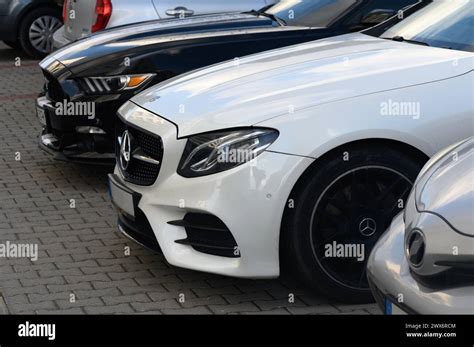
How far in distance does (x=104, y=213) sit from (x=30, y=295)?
1613 millimetres

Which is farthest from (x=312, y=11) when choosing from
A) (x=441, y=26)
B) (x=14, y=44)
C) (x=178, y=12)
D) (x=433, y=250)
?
(x=14, y=44)

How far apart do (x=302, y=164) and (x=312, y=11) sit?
119 inches

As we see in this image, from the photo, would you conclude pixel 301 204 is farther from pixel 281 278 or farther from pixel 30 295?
pixel 30 295

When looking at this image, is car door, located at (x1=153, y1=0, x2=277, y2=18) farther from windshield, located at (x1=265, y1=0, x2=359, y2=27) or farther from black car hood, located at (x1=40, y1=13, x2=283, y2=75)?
windshield, located at (x1=265, y1=0, x2=359, y2=27)

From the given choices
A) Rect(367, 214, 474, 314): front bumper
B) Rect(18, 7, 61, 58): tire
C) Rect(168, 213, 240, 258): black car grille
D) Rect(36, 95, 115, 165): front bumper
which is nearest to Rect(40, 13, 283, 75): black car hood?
Rect(36, 95, 115, 165): front bumper

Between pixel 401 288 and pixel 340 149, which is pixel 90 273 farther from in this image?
pixel 401 288

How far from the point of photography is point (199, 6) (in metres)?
9.59

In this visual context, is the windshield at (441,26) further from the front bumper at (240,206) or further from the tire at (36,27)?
the tire at (36,27)

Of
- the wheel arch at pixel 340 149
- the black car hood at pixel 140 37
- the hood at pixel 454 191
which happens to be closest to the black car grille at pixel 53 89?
the black car hood at pixel 140 37

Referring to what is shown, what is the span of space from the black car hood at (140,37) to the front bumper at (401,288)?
12.1 feet

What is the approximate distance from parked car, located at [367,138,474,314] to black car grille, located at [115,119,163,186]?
1.65 meters

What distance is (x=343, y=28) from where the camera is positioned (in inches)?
284

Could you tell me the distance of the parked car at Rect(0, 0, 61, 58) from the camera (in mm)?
14094

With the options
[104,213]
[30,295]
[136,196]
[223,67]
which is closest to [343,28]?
[223,67]
